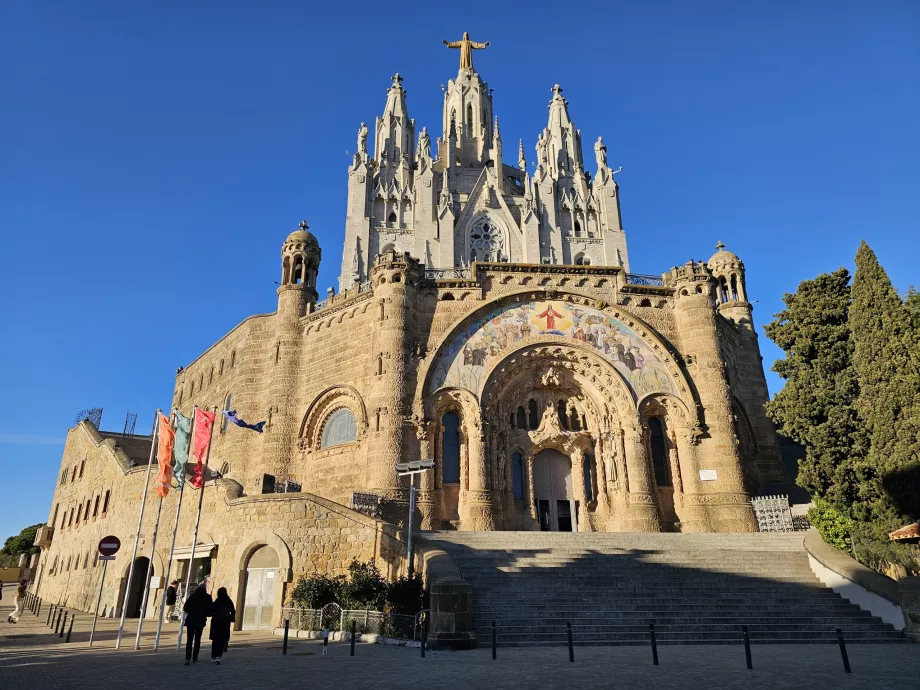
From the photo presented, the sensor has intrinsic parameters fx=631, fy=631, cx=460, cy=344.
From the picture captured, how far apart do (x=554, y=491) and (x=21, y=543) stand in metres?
71.6

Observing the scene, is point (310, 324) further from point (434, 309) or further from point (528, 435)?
point (528, 435)

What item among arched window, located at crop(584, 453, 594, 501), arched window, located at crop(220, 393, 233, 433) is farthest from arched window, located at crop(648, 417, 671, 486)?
arched window, located at crop(220, 393, 233, 433)

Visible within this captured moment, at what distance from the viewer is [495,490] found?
2403cm

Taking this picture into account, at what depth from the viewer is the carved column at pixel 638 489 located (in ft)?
76.9

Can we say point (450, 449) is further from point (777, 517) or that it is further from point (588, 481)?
point (777, 517)

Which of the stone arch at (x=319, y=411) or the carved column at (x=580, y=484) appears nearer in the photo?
the carved column at (x=580, y=484)

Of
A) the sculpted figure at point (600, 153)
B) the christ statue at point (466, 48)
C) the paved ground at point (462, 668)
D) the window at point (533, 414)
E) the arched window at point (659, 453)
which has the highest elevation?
the christ statue at point (466, 48)

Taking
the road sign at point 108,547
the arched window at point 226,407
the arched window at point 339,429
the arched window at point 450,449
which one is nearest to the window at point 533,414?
the arched window at point 450,449

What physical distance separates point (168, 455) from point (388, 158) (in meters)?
45.7

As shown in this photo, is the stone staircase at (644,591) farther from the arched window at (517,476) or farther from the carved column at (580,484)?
the arched window at (517,476)

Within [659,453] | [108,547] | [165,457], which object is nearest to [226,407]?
[165,457]

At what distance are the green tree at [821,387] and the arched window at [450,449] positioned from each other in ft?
37.1

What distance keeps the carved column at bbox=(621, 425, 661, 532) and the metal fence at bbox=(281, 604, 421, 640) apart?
12.2 m

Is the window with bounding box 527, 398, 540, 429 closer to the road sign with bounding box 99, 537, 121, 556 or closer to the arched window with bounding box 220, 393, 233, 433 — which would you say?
the arched window with bounding box 220, 393, 233, 433
